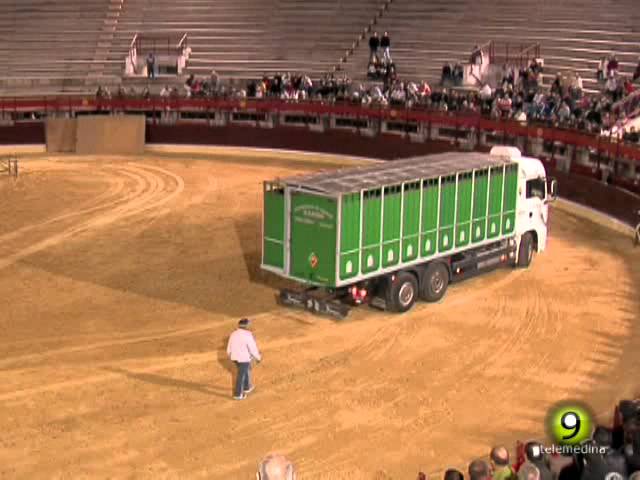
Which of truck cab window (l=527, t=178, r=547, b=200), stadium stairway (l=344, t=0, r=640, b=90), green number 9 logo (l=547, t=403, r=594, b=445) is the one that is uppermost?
stadium stairway (l=344, t=0, r=640, b=90)

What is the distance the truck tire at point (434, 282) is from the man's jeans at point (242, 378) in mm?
5867

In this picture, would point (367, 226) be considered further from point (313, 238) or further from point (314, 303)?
point (314, 303)

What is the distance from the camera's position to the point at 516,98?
124ft

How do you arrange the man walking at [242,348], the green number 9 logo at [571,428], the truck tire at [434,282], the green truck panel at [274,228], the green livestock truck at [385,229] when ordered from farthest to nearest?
the truck tire at [434,282]
the green truck panel at [274,228]
the green livestock truck at [385,229]
the man walking at [242,348]
the green number 9 logo at [571,428]

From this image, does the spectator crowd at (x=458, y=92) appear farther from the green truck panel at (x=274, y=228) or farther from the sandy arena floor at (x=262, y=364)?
the green truck panel at (x=274, y=228)

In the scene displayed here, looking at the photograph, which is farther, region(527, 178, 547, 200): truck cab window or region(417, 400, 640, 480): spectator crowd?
region(527, 178, 547, 200): truck cab window

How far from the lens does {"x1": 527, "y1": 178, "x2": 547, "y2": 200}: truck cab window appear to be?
2434 centimetres

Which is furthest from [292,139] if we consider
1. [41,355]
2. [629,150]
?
[41,355]

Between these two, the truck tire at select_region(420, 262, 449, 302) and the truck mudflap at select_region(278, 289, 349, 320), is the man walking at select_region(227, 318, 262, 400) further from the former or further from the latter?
the truck tire at select_region(420, 262, 449, 302)

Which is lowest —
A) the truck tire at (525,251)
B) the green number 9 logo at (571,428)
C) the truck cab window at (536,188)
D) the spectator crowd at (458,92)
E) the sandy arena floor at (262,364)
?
the sandy arena floor at (262,364)

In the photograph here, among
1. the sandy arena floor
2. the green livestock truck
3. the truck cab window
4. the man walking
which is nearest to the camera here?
the sandy arena floor

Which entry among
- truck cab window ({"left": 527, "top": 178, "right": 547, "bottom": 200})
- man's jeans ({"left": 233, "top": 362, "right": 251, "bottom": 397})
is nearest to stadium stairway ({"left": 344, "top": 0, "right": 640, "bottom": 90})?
truck cab window ({"left": 527, "top": 178, "right": 547, "bottom": 200})

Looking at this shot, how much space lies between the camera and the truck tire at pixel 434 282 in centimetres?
2136

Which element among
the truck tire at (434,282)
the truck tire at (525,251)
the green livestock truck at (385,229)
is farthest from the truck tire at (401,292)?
the truck tire at (525,251)
